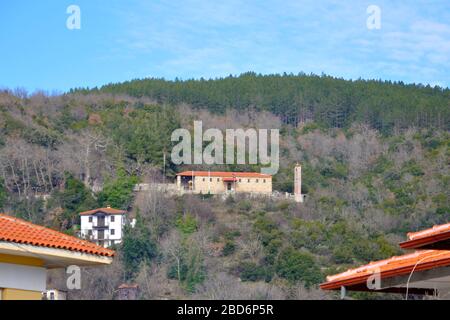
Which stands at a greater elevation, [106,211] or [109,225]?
[106,211]

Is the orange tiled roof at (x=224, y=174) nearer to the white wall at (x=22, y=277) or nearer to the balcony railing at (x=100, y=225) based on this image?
the balcony railing at (x=100, y=225)

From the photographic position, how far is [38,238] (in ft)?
A: 30.3

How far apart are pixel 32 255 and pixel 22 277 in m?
0.20

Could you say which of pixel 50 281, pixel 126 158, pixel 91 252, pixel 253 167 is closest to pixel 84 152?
pixel 126 158

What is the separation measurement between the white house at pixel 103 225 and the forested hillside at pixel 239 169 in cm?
123

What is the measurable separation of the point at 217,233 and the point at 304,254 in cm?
1420

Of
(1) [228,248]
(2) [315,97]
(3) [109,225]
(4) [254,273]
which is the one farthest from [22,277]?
(2) [315,97]

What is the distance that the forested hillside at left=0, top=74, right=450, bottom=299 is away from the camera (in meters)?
74.9

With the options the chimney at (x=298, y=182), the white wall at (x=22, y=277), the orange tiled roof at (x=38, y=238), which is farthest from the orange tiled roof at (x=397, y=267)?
the chimney at (x=298, y=182)

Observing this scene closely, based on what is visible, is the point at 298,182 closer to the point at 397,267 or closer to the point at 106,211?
the point at 106,211

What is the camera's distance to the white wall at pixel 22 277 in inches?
351

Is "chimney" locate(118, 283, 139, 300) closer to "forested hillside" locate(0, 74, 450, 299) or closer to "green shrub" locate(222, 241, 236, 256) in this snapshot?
"forested hillside" locate(0, 74, 450, 299)
